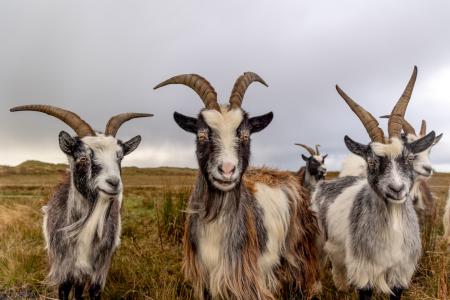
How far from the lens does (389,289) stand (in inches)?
180

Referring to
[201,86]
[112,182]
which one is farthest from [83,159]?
[201,86]

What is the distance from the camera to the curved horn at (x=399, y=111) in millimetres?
4791

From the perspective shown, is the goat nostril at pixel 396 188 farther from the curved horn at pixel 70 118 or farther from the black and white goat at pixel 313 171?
the black and white goat at pixel 313 171

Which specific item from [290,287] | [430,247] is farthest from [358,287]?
[430,247]

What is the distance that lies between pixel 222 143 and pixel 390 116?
2.29 metres

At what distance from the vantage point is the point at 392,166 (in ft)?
13.9

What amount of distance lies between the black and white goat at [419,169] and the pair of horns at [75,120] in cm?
402

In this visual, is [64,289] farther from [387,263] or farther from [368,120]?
[368,120]

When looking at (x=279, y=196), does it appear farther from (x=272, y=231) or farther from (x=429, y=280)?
(x=429, y=280)

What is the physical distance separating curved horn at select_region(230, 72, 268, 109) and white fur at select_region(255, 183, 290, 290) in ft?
3.66

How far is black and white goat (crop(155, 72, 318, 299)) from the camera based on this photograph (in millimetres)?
3785

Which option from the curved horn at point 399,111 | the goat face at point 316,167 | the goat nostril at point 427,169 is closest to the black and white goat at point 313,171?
the goat face at point 316,167

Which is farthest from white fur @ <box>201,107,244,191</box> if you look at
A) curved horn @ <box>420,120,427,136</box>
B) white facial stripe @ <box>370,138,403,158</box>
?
curved horn @ <box>420,120,427,136</box>

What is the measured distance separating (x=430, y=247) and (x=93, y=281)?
189 inches
